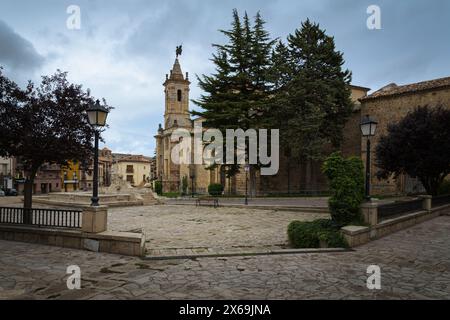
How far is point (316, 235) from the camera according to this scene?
8.08 meters

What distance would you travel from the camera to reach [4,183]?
44.3 meters

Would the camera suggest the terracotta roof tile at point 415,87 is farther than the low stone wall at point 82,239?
Yes

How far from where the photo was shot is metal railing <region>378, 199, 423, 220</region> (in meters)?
9.81

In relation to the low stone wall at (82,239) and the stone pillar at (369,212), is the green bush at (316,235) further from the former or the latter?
the low stone wall at (82,239)

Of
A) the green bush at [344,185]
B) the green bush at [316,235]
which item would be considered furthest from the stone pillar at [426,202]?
the green bush at [316,235]

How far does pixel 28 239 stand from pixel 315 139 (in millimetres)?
23033

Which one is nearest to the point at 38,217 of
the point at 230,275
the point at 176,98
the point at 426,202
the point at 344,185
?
the point at 230,275

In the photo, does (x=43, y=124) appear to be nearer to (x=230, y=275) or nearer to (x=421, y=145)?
(x=230, y=275)

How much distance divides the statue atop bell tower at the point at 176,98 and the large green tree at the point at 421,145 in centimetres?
3990

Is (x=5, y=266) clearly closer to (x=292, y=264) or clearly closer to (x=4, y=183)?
(x=292, y=264)

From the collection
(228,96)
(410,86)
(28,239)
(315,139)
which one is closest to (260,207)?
(315,139)

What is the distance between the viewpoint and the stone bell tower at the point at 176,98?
5184 centimetres

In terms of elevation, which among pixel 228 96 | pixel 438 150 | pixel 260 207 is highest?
pixel 228 96

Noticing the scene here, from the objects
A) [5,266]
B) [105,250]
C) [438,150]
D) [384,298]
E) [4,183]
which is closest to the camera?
[384,298]
